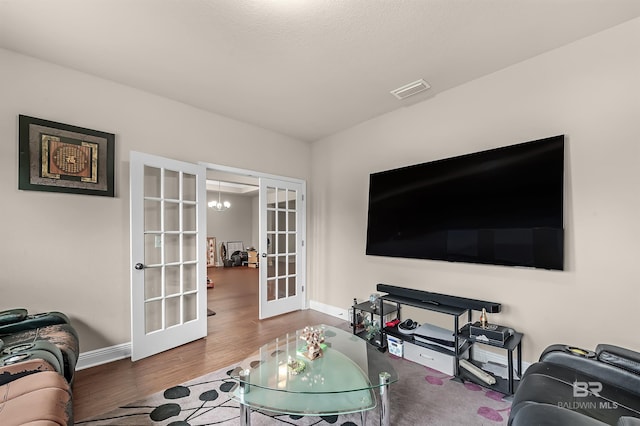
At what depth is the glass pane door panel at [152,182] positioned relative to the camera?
2875 mm

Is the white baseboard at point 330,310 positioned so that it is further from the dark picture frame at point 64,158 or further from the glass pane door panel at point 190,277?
the dark picture frame at point 64,158

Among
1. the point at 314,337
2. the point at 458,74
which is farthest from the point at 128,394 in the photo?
the point at 458,74

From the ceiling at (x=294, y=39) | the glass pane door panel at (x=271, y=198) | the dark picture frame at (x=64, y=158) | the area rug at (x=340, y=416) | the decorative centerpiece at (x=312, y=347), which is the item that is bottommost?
the area rug at (x=340, y=416)

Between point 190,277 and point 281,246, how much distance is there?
1397 millimetres

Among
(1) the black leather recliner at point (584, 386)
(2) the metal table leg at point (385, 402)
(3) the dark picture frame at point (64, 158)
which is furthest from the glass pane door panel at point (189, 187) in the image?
(1) the black leather recliner at point (584, 386)

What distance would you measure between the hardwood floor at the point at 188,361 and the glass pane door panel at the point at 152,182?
1655mm

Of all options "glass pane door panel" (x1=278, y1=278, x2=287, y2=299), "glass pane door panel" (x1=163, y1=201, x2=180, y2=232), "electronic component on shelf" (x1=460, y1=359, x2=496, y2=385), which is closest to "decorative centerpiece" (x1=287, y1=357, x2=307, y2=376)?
"electronic component on shelf" (x1=460, y1=359, x2=496, y2=385)

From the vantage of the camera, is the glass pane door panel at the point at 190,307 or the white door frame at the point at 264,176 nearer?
the glass pane door panel at the point at 190,307

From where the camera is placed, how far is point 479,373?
2.20 metres

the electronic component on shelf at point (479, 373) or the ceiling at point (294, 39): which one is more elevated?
the ceiling at point (294, 39)

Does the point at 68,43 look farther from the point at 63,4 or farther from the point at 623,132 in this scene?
the point at 623,132

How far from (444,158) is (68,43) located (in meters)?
3.48

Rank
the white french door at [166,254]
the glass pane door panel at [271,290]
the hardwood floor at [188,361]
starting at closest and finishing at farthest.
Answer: the hardwood floor at [188,361]
the white french door at [166,254]
the glass pane door panel at [271,290]

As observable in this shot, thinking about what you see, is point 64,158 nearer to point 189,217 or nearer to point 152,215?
point 152,215
